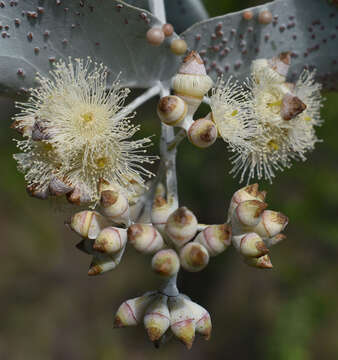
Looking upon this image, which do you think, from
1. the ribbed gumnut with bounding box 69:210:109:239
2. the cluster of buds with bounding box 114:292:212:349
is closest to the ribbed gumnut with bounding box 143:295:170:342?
the cluster of buds with bounding box 114:292:212:349

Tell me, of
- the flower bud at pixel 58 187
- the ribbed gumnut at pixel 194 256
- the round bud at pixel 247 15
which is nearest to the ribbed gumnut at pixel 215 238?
the ribbed gumnut at pixel 194 256

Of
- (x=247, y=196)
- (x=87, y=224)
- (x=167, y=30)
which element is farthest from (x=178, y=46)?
(x=87, y=224)

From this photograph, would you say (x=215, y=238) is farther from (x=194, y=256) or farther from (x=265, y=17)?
(x=265, y=17)

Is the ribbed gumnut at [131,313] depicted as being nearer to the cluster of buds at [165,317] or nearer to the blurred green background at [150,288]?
the cluster of buds at [165,317]

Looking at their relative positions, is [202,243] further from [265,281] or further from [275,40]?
[265,281]

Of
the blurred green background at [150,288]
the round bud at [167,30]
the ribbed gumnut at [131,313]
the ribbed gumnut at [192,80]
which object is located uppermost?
the round bud at [167,30]

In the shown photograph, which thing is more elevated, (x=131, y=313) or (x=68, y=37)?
(x=68, y=37)

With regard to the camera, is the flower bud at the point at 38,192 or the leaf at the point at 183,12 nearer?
the flower bud at the point at 38,192

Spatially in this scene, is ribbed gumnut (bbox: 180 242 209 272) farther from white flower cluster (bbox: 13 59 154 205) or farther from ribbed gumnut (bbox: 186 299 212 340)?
white flower cluster (bbox: 13 59 154 205)
